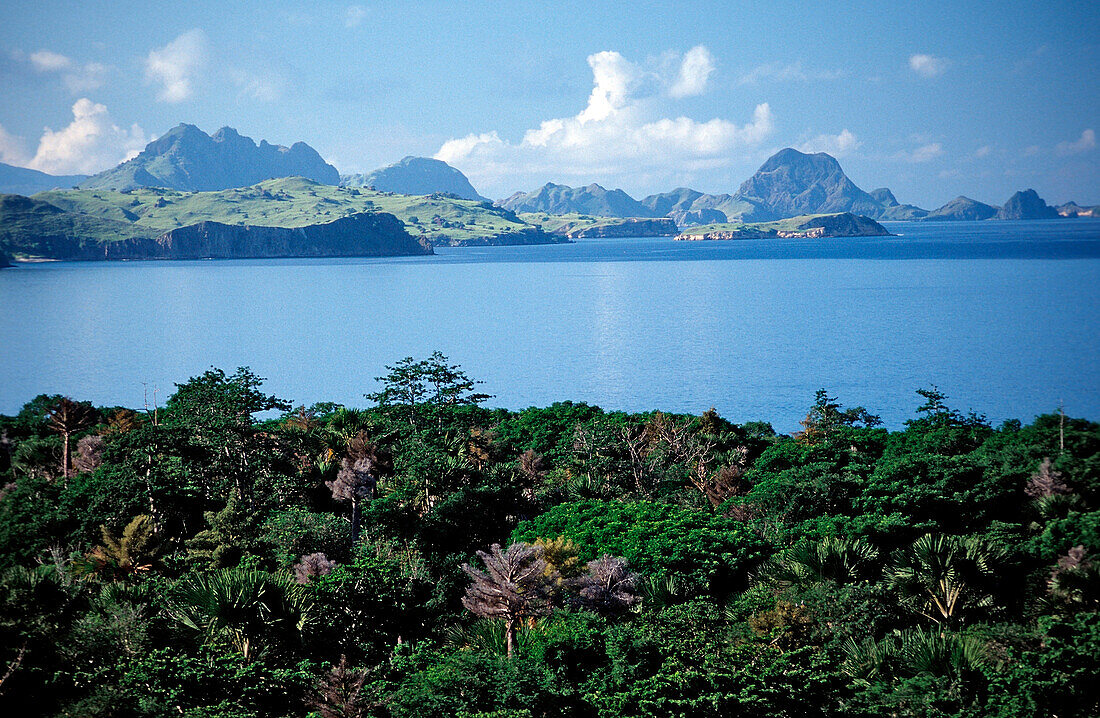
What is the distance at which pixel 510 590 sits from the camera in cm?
1758

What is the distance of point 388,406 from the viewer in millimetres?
43312

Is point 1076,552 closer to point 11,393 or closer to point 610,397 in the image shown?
point 610,397

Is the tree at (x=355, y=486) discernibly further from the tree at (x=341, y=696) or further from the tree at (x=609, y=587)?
the tree at (x=341, y=696)

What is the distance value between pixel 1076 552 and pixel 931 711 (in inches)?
334

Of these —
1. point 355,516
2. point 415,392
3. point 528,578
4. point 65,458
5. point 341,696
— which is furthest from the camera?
point 415,392

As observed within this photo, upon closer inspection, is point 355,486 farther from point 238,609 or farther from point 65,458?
point 65,458

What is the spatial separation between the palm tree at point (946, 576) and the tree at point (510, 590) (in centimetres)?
Answer: 920

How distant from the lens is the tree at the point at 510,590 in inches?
696

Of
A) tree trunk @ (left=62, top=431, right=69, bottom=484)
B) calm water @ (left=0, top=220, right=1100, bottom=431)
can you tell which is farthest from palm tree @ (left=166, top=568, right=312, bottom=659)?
calm water @ (left=0, top=220, right=1100, bottom=431)

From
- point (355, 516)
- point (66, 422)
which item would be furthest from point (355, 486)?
point (66, 422)

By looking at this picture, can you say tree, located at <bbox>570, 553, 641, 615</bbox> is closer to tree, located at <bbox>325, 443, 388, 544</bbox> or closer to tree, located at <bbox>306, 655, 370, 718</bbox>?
tree, located at <bbox>306, 655, 370, 718</bbox>

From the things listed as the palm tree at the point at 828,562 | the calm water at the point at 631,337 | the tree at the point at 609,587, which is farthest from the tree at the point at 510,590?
the calm water at the point at 631,337

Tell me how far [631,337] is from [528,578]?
90421 millimetres

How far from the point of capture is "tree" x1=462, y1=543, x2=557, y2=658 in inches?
696
